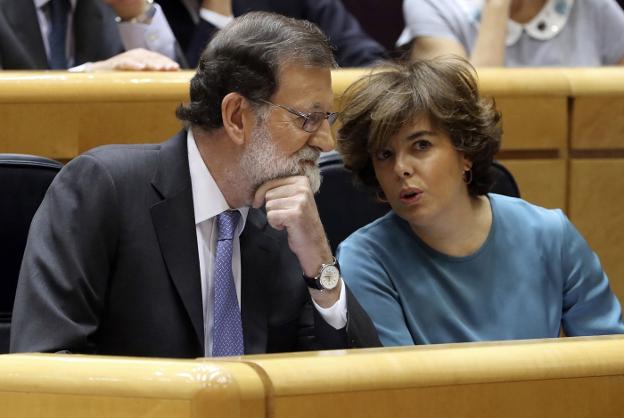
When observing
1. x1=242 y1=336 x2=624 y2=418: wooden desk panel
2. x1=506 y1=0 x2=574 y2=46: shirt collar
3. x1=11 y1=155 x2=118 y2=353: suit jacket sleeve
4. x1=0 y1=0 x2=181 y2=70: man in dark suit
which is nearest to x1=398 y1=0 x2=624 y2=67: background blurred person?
x1=506 y1=0 x2=574 y2=46: shirt collar

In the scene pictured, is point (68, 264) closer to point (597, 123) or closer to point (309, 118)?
point (309, 118)

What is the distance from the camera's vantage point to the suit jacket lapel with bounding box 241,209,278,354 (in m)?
1.04

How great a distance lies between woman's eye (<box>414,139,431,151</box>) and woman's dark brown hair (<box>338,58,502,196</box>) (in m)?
0.02

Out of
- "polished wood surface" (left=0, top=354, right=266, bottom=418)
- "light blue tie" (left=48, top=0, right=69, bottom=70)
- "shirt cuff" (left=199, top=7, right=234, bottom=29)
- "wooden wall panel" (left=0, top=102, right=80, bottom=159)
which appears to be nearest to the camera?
"polished wood surface" (left=0, top=354, right=266, bottom=418)

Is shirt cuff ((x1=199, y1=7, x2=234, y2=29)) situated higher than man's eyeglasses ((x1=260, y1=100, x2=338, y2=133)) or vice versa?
shirt cuff ((x1=199, y1=7, x2=234, y2=29))

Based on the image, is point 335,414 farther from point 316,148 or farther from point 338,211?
point 338,211

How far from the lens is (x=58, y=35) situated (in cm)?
161

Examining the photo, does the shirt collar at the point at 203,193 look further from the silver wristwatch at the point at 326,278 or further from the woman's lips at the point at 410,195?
the woman's lips at the point at 410,195

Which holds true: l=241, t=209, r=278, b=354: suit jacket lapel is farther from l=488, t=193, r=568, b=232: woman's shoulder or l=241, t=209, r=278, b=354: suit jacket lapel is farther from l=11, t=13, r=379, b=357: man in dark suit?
l=488, t=193, r=568, b=232: woman's shoulder

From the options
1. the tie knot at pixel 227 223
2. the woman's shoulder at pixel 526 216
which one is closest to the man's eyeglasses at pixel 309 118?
the tie knot at pixel 227 223

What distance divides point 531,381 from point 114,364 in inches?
9.6

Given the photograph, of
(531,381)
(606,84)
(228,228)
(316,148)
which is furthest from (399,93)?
(531,381)

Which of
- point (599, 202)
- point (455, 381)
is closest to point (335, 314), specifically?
point (455, 381)

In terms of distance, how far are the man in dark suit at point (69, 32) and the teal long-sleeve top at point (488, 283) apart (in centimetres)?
51
